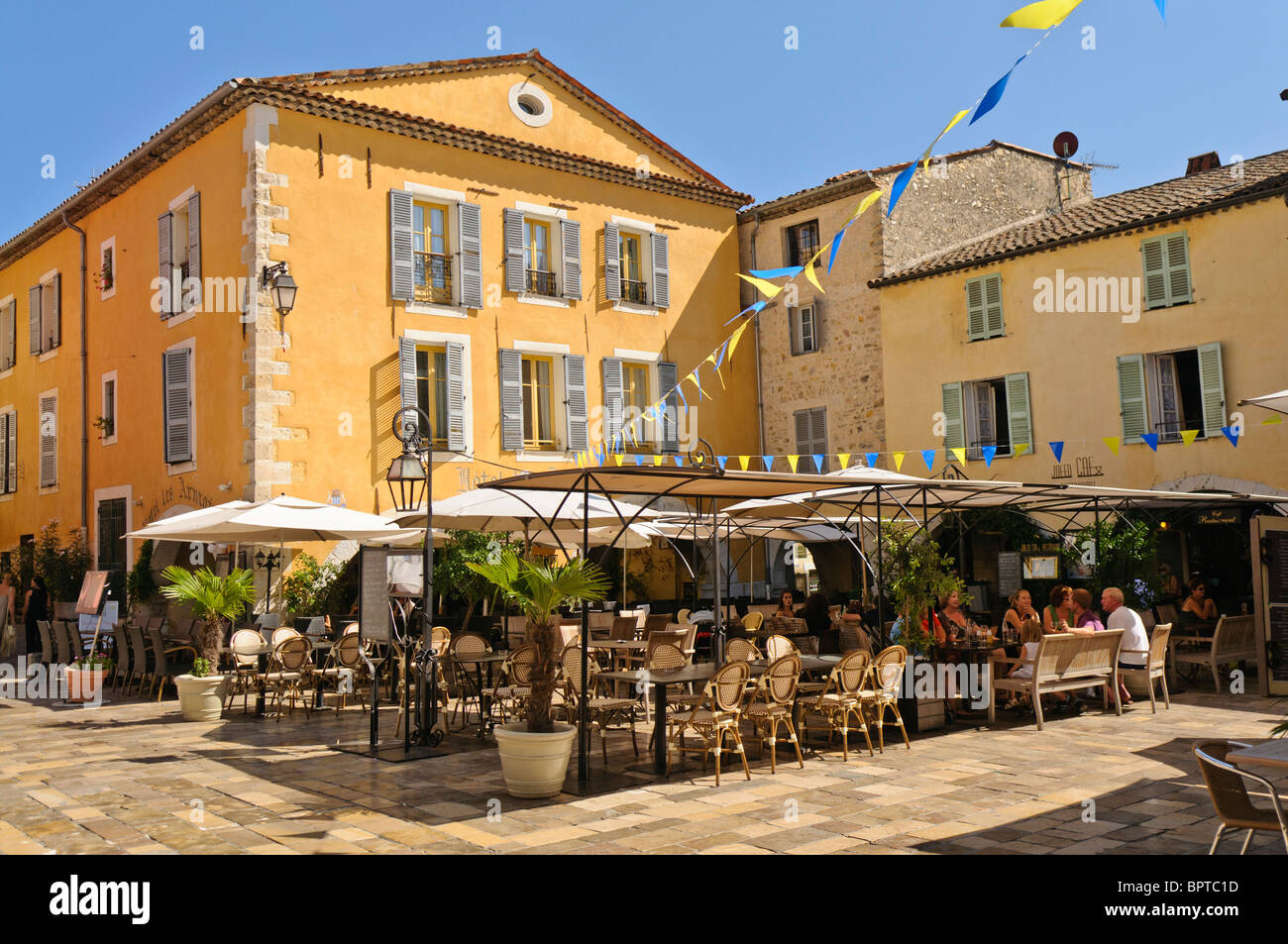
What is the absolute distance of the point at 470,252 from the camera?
16.6 m

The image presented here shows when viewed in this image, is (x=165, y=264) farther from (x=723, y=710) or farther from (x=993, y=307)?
(x=723, y=710)

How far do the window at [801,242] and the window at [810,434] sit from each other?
8.95 ft

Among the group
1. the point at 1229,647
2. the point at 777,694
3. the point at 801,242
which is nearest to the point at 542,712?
the point at 777,694

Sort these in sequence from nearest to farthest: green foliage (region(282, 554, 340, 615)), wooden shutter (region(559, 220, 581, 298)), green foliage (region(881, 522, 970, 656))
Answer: green foliage (region(881, 522, 970, 656))
green foliage (region(282, 554, 340, 615))
wooden shutter (region(559, 220, 581, 298))

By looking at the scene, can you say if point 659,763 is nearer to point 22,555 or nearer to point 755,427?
point 755,427

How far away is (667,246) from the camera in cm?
1928

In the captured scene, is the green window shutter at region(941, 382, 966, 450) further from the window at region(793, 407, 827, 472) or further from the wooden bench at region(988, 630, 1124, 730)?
the wooden bench at region(988, 630, 1124, 730)

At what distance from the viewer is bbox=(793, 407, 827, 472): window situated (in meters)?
19.6

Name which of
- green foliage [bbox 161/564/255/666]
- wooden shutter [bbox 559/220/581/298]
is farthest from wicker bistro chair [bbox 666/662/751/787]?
wooden shutter [bbox 559/220/581/298]

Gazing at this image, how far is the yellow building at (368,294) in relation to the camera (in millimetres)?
14789

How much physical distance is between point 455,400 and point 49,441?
9.21m

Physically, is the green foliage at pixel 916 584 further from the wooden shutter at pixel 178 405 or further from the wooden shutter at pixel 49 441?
the wooden shutter at pixel 49 441

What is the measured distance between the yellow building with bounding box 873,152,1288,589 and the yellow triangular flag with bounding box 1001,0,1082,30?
368 inches
